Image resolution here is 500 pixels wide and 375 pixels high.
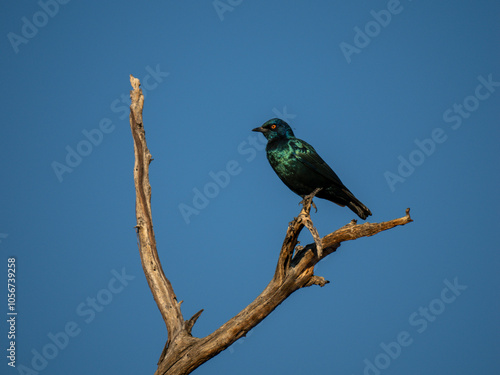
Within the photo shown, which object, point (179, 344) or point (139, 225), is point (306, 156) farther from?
point (179, 344)

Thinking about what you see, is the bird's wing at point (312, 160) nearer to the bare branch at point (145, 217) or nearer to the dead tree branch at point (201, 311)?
the dead tree branch at point (201, 311)

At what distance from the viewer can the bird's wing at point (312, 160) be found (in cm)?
877

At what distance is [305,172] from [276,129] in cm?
108

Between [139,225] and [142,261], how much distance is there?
0.52 m

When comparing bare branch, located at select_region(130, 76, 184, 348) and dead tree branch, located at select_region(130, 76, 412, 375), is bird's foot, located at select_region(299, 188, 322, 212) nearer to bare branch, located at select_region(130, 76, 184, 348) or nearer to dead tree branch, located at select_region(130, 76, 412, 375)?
dead tree branch, located at select_region(130, 76, 412, 375)

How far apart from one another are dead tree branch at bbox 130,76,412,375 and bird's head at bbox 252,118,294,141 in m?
1.83

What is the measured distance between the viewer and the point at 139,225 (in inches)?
314

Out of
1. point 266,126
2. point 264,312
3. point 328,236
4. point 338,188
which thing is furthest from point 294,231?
point 266,126

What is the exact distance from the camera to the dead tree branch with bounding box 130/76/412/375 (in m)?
7.21

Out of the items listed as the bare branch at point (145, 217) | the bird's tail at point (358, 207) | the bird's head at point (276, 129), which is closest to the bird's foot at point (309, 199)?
the bird's tail at point (358, 207)

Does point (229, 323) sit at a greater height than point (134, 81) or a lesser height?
lesser

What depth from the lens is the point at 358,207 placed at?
888 centimetres

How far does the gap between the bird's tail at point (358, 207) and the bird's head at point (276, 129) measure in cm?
151

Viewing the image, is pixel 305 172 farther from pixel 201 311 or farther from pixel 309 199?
pixel 201 311
